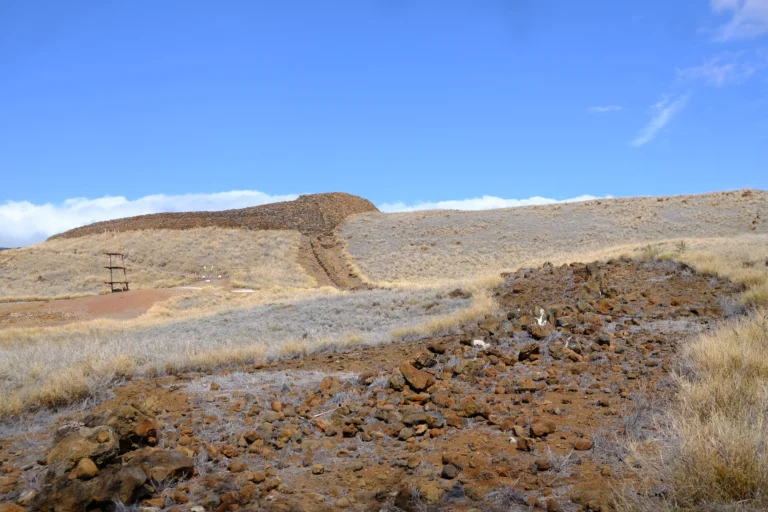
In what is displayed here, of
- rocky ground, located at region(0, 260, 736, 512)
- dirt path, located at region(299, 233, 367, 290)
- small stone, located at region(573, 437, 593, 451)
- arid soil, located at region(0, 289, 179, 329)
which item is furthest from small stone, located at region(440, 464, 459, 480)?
dirt path, located at region(299, 233, 367, 290)

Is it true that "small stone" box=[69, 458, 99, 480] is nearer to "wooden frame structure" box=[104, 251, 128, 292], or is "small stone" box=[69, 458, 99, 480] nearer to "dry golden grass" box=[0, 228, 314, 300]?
"dry golden grass" box=[0, 228, 314, 300]

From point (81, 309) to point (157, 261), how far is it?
16042 mm

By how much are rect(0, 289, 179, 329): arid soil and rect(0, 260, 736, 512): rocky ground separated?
1893cm

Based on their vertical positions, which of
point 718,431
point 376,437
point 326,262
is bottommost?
point 376,437

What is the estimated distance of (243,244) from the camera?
4391 cm

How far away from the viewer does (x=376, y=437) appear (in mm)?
5363

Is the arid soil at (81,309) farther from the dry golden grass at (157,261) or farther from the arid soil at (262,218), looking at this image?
the arid soil at (262,218)

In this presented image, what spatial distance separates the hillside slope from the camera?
36.6m

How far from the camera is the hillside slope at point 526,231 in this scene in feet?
120

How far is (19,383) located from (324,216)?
1719 inches

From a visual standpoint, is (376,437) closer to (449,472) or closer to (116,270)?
(449,472)

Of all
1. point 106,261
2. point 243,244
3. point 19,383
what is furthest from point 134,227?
point 19,383

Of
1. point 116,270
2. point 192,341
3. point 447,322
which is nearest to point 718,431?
point 447,322

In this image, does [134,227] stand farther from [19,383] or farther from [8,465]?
[8,465]
